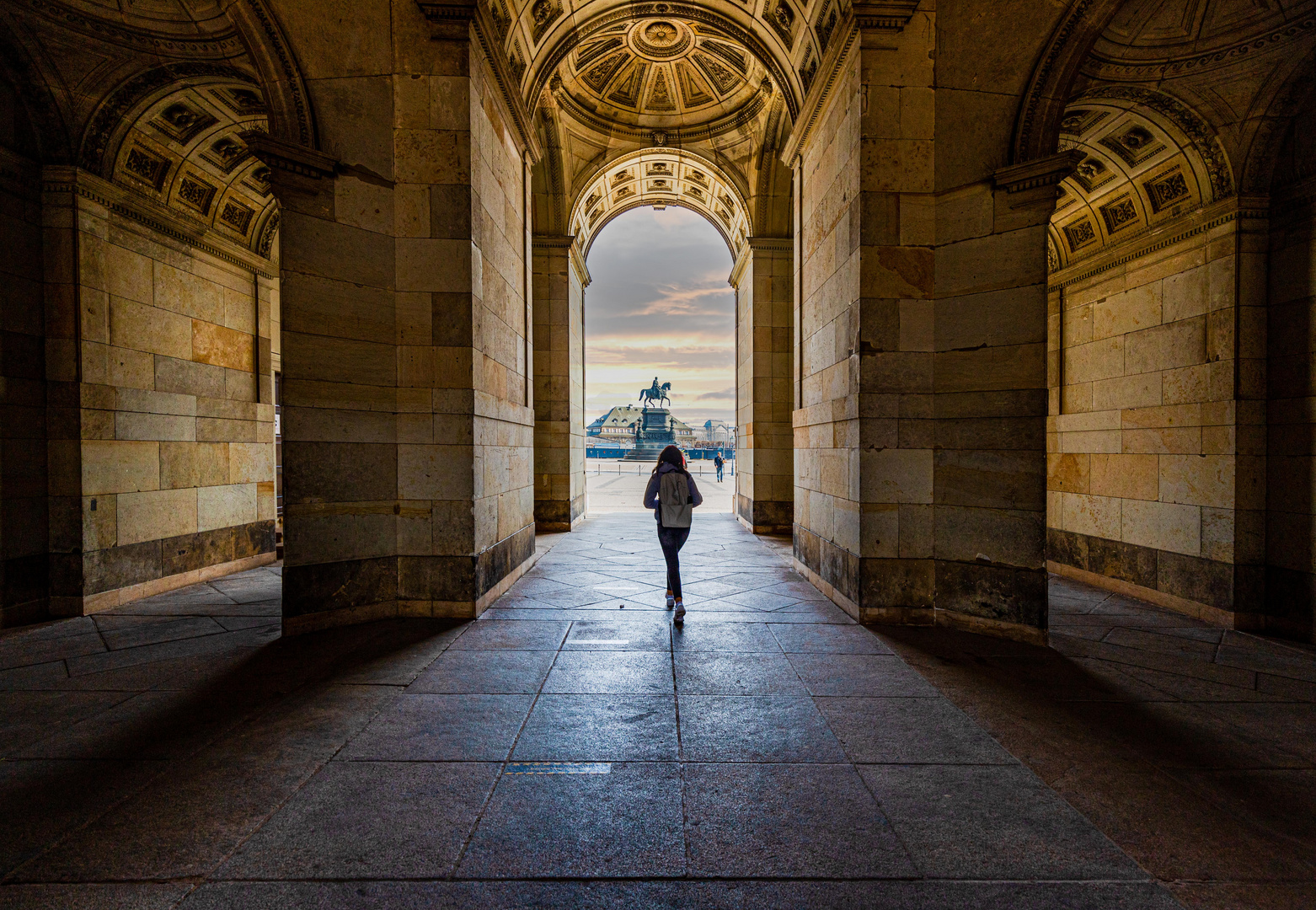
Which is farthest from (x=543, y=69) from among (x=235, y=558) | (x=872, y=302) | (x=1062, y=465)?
(x=1062, y=465)

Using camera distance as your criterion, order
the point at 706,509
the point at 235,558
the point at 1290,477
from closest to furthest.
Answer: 1. the point at 1290,477
2. the point at 235,558
3. the point at 706,509

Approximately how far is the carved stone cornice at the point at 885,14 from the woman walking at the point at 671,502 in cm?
533

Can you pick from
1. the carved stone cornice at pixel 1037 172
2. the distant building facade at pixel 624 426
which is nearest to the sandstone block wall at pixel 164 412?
the carved stone cornice at pixel 1037 172

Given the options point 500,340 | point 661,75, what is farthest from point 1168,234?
point 661,75

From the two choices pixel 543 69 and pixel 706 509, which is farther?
pixel 706 509

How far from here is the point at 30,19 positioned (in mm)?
6480

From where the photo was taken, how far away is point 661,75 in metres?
13.1

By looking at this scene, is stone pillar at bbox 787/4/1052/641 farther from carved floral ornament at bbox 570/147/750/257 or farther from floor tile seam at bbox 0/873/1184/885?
carved floral ornament at bbox 570/147/750/257

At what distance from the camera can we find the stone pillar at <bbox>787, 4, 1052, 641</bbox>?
6043 mm

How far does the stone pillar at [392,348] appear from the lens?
611cm

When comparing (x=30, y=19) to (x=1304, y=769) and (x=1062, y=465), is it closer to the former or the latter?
(x=1304, y=769)

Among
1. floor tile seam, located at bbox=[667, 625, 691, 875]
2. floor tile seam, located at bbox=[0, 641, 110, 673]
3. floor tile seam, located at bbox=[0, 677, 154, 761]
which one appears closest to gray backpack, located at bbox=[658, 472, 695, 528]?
floor tile seam, located at bbox=[667, 625, 691, 875]

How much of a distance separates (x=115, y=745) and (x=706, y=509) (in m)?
16.0

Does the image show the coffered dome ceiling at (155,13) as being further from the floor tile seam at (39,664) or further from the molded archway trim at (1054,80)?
the molded archway trim at (1054,80)
